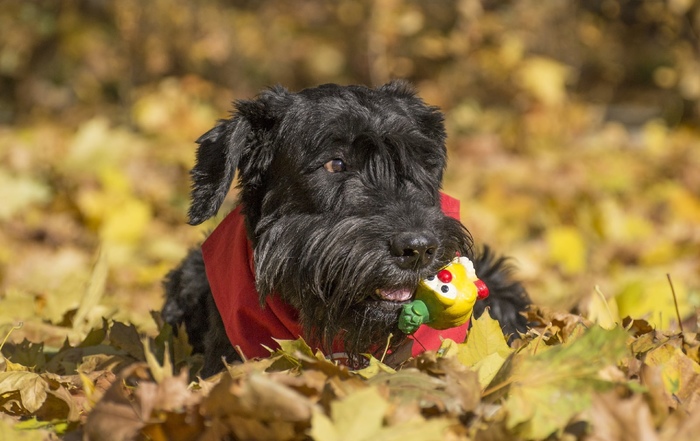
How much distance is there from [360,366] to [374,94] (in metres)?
1.09

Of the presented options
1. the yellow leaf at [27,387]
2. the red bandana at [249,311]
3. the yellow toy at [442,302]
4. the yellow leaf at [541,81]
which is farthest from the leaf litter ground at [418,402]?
the yellow leaf at [541,81]

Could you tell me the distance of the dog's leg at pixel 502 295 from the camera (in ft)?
13.5

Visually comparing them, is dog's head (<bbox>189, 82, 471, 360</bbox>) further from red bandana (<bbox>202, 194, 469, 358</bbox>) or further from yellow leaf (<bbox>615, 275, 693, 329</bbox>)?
yellow leaf (<bbox>615, 275, 693, 329</bbox>)

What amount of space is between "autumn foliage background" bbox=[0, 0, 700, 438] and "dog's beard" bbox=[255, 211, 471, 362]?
3.02 ft

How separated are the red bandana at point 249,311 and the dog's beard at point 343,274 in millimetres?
69

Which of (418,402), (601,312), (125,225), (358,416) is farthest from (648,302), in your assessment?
(125,225)

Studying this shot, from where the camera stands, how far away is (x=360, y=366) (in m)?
3.40

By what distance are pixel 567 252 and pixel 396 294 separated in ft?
13.1

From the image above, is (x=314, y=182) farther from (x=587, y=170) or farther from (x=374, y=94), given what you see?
(x=587, y=170)

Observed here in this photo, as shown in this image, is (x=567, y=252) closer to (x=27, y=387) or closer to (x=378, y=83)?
(x=27, y=387)

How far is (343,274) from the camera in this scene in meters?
3.11

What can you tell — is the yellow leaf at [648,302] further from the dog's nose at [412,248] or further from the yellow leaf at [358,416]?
the yellow leaf at [358,416]

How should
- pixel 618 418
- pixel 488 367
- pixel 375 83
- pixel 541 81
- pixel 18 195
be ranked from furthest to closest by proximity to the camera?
pixel 375 83
pixel 541 81
pixel 18 195
pixel 488 367
pixel 618 418

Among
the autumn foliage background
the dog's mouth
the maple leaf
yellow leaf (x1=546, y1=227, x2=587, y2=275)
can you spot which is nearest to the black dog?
the dog's mouth
